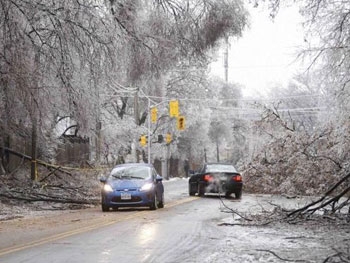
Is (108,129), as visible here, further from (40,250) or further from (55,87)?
(40,250)

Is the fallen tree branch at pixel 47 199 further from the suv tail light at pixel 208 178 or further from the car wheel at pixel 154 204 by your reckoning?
the suv tail light at pixel 208 178

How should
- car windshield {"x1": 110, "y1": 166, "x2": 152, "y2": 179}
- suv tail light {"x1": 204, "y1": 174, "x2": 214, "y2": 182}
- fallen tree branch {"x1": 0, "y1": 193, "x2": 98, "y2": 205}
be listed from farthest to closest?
suv tail light {"x1": 204, "y1": 174, "x2": 214, "y2": 182} < fallen tree branch {"x1": 0, "y1": 193, "x2": 98, "y2": 205} < car windshield {"x1": 110, "y1": 166, "x2": 152, "y2": 179}

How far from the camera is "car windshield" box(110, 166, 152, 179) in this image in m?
19.9

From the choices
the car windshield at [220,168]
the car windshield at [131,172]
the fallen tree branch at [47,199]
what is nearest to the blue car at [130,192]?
the car windshield at [131,172]

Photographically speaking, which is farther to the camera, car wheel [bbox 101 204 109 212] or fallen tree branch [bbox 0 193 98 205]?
fallen tree branch [bbox 0 193 98 205]

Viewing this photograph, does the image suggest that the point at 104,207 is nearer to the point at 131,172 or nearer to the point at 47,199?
the point at 131,172

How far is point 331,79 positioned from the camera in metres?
15.2

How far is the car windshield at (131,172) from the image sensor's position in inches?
785

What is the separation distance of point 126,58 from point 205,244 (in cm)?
543

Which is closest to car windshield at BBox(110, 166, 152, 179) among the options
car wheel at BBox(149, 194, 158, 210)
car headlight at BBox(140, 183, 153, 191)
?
car headlight at BBox(140, 183, 153, 191)

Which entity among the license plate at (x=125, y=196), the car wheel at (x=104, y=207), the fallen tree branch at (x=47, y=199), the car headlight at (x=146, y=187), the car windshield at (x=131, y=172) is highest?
the car windshield at (x=131, y=172)

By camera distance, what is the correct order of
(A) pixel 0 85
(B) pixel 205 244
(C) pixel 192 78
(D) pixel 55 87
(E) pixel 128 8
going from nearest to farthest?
(B) pixel 205 244, (E) pixel 128 8, (A) pixel 0 85, (D) pixel 55 87, (C) pixel 192 78

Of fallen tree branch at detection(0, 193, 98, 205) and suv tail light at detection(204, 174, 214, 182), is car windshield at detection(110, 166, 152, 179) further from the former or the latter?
suv tail light at detection(204, 174, 214, 182)

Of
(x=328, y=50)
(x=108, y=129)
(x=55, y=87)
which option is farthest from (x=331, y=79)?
(x=108, y=129)
